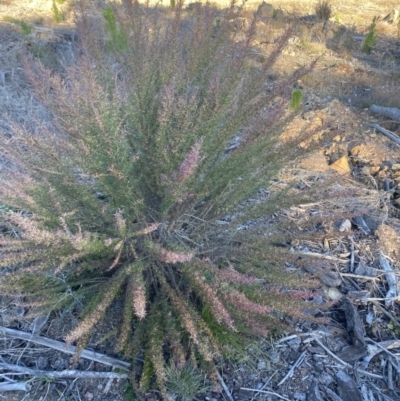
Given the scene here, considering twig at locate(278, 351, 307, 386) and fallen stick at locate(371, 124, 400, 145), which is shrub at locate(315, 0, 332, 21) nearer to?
fallen stick at locate(371, 124, 400, 145)

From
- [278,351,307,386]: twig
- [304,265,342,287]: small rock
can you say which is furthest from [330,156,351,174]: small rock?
[278,351,307,386]: twig

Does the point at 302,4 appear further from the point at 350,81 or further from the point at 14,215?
the point at 14,215

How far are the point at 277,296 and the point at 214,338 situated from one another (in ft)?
1.20

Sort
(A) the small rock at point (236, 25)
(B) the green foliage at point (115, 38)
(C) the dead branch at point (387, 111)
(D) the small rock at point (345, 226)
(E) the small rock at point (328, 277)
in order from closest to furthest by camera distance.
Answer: (E) the small rock at point (328, 277) → (D) the small rock at point (345, 226) → (A) the small rock at point (236, 25) → (B) the green foliage at point (115, 38) → (C) the dead branch at point (387, 111)

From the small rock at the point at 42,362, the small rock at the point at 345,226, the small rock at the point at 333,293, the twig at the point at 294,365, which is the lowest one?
the small rock at the point at 42,362

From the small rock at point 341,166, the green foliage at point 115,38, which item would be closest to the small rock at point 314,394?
the small rock at point 341,166

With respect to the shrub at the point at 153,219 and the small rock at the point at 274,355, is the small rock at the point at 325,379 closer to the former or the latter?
the small rock at the point at 274,355

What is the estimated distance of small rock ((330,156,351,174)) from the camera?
3.77m

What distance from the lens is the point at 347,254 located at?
2.88 metres

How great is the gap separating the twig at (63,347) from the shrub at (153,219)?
7 centimetres

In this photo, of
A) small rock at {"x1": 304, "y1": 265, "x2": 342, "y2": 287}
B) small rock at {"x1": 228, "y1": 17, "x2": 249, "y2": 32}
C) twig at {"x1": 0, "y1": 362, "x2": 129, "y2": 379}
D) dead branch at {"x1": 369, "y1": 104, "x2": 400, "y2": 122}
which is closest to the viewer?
twig at {"x1": 0, "y1": 362, "x2": 129, "y2": 379}

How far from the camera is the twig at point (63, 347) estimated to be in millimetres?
2102

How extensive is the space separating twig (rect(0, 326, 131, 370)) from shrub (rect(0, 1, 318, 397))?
69mm

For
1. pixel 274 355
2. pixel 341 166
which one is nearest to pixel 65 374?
pixel 274 355
